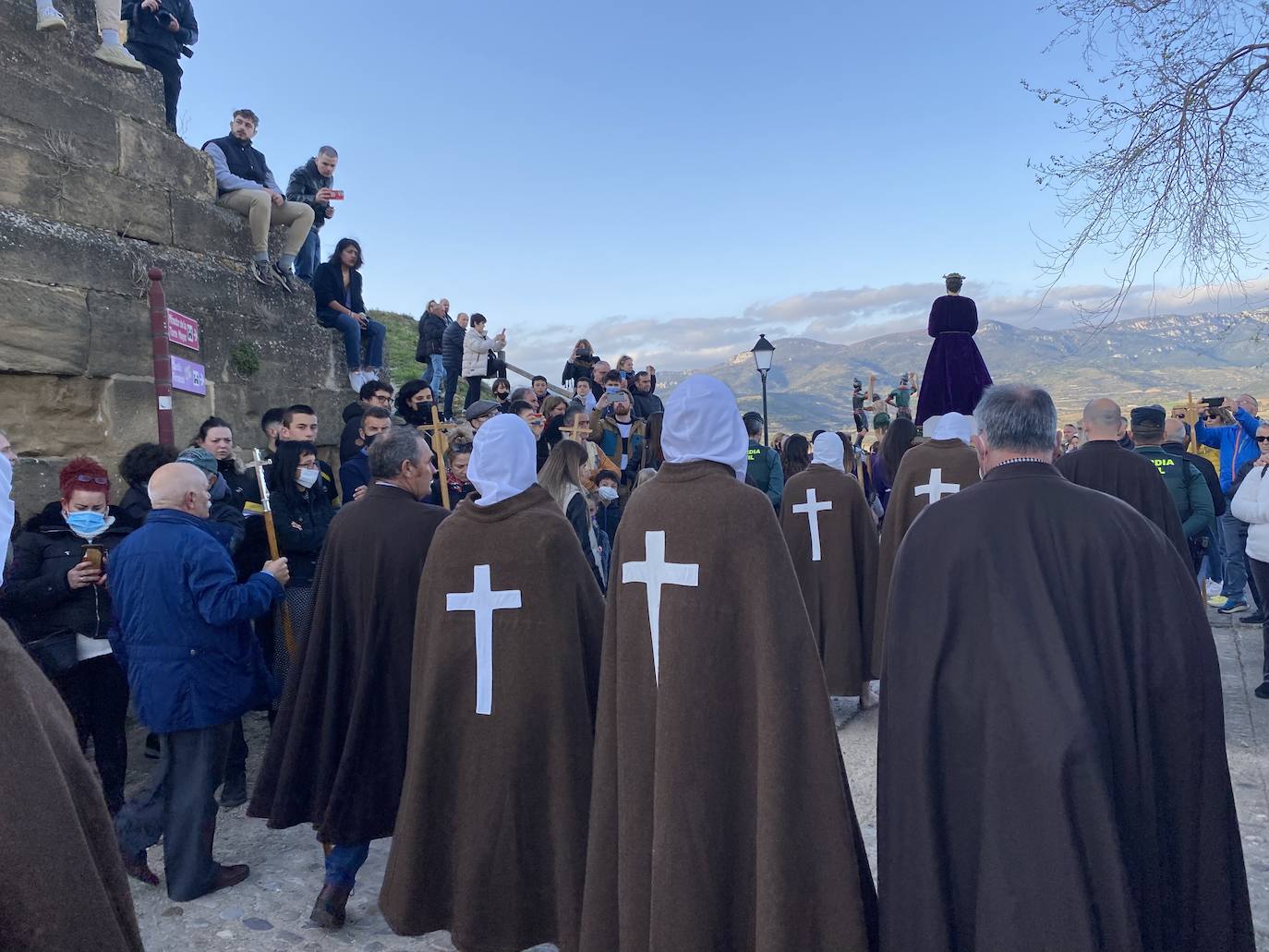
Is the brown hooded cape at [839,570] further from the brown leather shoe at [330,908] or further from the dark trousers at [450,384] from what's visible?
the dark trousers at [450,384]

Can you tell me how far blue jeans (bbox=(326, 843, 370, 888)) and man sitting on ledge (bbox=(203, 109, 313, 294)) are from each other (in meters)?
6.27

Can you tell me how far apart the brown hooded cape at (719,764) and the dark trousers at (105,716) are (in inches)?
130

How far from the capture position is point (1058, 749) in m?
2.55

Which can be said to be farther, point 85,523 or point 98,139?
point 98,139

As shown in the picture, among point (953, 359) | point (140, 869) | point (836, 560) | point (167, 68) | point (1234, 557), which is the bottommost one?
point (140, 869)

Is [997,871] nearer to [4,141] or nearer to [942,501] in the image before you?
[942,501]

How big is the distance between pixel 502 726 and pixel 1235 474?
1020 cm

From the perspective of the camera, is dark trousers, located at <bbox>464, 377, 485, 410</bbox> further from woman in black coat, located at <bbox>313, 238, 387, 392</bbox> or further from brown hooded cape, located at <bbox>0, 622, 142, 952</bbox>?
brown hooded cape, located at <bbox>0, 622, 142, 952</bbox>

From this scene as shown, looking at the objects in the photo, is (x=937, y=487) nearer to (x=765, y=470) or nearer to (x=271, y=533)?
(x=765, y=470)

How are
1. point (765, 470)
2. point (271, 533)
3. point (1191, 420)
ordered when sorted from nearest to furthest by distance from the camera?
point (271, 533), point (765, 470), point (1191, 420)

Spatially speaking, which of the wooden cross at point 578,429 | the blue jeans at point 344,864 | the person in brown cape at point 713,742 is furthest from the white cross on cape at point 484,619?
the wooden cross at point 578,429

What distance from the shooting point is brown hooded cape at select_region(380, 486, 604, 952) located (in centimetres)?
359

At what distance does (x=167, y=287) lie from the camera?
748 cm

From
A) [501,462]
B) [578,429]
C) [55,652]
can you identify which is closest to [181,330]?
[55,652]
